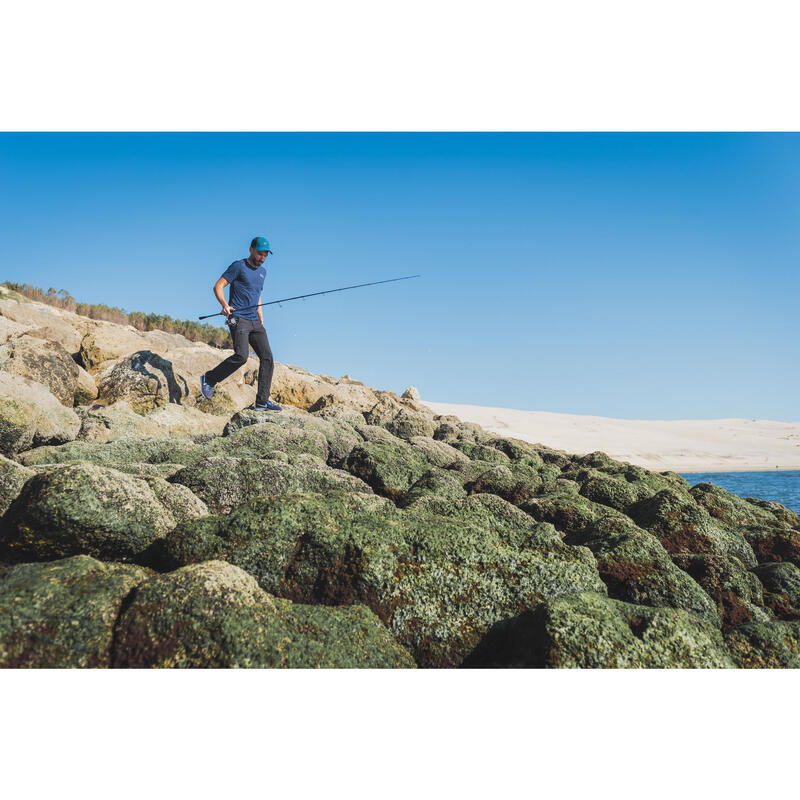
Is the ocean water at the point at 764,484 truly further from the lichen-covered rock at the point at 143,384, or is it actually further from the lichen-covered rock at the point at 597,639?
the lichen-covered rock at the point at 143,384

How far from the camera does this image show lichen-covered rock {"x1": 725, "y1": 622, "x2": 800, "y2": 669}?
393 centimetres

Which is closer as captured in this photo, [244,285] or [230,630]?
[230,630]

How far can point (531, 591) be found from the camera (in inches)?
164

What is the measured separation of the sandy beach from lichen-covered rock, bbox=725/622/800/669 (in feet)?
110

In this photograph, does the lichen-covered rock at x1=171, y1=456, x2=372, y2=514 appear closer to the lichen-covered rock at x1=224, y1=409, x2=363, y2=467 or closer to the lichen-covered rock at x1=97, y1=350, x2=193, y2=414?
the lichen-covered rock at x1=224, y1=409, x2=363, y2=467

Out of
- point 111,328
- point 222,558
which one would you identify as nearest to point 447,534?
point 222,558

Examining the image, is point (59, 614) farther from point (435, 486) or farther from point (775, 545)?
point (775, 545)

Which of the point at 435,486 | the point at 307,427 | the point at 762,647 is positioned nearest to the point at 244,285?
the point at 307,427

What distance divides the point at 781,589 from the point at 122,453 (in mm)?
7579

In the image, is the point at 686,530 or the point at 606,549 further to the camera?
the point at 686,530

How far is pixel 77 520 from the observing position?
13.2 ft

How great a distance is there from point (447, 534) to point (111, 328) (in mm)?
14206

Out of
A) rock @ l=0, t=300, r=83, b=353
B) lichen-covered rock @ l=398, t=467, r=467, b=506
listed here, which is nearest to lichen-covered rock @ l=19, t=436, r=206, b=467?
lichen-covered rock @ l=398, t=467, r=467, b=506
